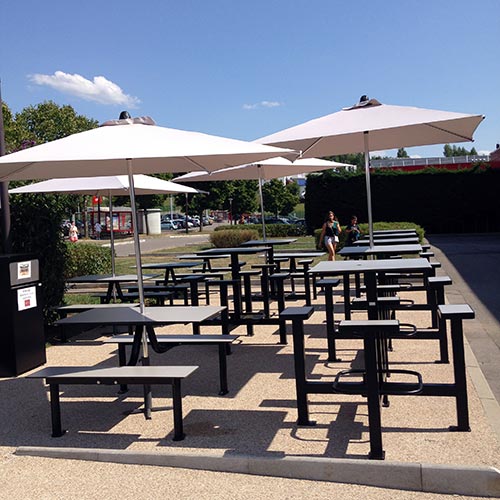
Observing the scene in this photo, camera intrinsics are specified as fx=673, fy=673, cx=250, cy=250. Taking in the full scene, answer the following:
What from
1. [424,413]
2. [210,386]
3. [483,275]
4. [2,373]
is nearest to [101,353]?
[2,373]

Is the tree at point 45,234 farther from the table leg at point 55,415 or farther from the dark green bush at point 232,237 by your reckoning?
the dark green bush at point 232,237

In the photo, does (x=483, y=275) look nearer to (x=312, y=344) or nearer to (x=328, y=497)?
(x=312, y=344)

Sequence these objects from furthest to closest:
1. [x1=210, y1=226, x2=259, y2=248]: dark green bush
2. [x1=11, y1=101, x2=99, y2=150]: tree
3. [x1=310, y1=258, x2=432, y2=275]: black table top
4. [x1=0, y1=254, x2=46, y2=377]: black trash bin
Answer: [x1=11, y1=101, x2=99, y2=150]: tree
[x1=210, y1=226, x2=259, y2=248]: dark green bush
[x1=0, y1=254, x2=46, y2=377]: black trash bin
[x1=310, y1=258, x2=432, y2=275]: black table top

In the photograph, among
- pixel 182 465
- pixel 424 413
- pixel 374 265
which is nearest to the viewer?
pixel 182 465

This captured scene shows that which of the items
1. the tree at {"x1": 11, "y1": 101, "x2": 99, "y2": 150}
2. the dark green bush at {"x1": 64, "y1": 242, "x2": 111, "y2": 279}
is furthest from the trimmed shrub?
the tree at {"x1": 11, "y1": 101, "x2": 99, "y2": 150}

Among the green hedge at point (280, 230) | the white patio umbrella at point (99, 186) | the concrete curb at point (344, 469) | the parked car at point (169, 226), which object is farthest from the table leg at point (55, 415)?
the parked car at point (169, 226)

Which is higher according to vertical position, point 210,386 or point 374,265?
point 374,265

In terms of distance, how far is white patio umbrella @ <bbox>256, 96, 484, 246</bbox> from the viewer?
7125mm

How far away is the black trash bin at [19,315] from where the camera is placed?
23.1ft

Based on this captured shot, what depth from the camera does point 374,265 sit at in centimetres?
630

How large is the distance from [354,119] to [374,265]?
2023mm

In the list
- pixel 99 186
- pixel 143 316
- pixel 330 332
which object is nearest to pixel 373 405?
pixel 143 316

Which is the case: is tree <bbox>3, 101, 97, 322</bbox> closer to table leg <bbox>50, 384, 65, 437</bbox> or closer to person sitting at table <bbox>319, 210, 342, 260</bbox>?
table leg <bbox>50, 384, 65, 437</bbox>

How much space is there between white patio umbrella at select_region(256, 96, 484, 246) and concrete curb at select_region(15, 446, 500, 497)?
386 centimetres
